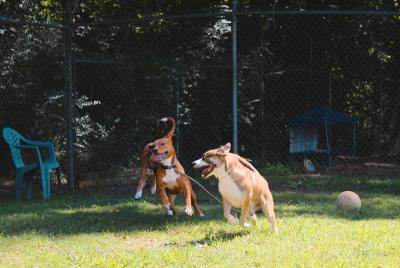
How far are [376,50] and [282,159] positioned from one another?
3.03 m

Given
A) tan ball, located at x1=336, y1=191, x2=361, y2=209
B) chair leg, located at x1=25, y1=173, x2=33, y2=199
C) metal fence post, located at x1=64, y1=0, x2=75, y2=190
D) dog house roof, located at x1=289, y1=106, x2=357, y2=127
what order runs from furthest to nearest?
1. dog house roof, located at x1=289, y1=106, x2=357, y2=127
2. metal fence post, located at x1=64, y1=0, x2=75, y2=190
3. chair leg, located at x1=25, y1=173, x2=33, y2=199
4. tan ball, located at x1=336, y1=191, x2=361, y2=209

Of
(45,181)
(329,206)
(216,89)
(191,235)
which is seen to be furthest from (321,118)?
(191,235)

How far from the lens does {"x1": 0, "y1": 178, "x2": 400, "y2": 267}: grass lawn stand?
→ 4.72 meters

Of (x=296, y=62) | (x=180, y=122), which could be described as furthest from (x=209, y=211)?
(x=296, y=62)

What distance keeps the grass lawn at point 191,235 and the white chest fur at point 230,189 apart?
0.35 metres

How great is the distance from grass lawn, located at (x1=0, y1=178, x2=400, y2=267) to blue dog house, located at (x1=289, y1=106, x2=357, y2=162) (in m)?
3.73

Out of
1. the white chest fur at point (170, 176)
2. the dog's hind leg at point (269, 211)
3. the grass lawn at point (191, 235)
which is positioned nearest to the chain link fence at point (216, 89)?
the grass lawn at point (191, 235)

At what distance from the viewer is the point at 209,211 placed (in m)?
7.08

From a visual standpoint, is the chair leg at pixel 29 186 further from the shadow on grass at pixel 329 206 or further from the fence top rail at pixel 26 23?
the shadow on grass at pixel 329 206

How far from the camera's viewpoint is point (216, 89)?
36.8 feet

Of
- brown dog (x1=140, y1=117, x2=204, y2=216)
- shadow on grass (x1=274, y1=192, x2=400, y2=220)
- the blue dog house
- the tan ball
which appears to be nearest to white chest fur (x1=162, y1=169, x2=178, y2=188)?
brown dog (x1=140, y1=117, x2=204, y2=216)

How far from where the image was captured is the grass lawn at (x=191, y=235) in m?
4.72

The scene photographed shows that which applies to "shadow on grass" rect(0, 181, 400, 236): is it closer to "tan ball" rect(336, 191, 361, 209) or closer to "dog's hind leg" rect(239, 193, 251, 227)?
"tan ball" rect(336, 191, 361, 209)

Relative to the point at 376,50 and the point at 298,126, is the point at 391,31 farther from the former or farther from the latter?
the point at 298,126
